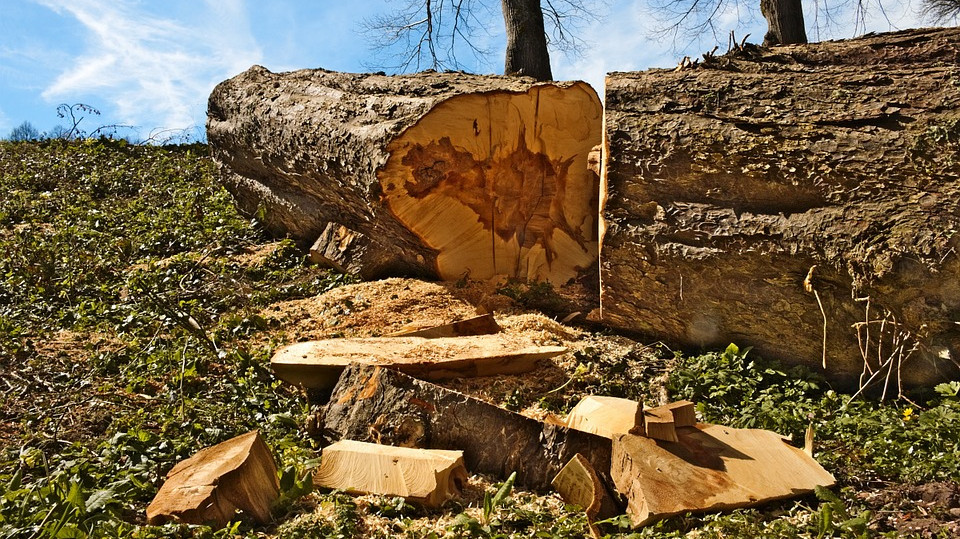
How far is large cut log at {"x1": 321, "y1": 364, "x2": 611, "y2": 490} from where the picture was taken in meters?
3.37

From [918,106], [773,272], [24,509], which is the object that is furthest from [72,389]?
[918,106]

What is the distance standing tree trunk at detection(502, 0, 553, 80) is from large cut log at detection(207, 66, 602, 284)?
368 cm

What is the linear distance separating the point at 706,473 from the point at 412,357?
162 cm

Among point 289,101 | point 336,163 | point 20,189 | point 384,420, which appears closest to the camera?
point 384,420

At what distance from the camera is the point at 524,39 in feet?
32.6

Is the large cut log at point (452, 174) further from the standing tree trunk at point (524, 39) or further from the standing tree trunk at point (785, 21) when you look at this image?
the standing tree trunk at point (785, 21)

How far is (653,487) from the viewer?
3092 millimetres

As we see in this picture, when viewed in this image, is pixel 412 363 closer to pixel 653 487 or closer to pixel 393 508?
pixel 393 508

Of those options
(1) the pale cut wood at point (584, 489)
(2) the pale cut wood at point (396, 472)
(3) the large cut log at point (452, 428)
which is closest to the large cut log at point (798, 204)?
(3) the large cut log at point (452, 428)

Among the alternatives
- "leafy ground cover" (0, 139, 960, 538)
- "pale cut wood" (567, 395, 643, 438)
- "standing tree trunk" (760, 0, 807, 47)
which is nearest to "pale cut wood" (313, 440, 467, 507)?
"leafy ground cover" (0, 139, 960, 538)

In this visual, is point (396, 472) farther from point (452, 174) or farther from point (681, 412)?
point (452, 174)

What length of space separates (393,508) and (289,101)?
458cm

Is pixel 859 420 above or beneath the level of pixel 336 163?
beneath

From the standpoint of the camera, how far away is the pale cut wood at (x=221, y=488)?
115 inches
